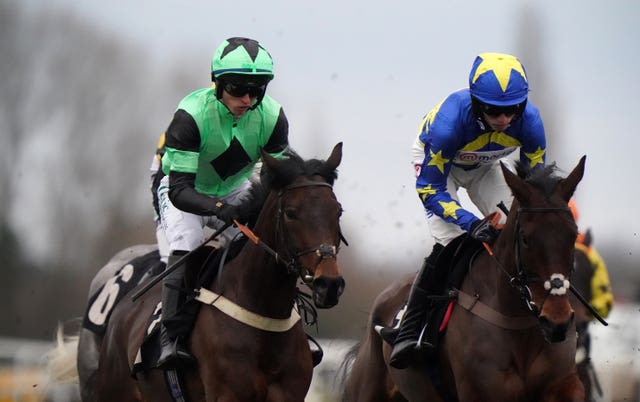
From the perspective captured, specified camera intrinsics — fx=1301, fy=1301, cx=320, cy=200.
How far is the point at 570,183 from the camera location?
7.09m

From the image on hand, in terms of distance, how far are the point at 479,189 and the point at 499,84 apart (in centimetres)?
120

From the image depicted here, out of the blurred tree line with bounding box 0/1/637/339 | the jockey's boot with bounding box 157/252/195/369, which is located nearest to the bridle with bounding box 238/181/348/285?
the jockey's boot with bounding box 157/252/195/369

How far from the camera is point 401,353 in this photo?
8.13 m

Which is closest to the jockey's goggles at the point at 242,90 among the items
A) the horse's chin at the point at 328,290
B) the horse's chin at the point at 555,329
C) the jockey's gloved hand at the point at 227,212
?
the jockey's gloved hand at the point at 227,212

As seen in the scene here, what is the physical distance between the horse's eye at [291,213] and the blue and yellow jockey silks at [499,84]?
151 centimetres

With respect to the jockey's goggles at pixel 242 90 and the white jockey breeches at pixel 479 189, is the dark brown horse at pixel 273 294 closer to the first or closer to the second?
the jockey's goggles at pixel 242 90

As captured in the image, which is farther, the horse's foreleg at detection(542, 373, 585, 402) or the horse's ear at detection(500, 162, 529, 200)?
the horse's foreleg at detection(542, 373, 585, 402)

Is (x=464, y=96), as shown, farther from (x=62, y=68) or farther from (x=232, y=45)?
(x=62, y=68)

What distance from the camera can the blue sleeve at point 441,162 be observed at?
26.2ft

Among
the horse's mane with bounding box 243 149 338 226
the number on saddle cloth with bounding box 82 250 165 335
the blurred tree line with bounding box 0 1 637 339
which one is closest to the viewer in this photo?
the horse's mane with bounding box 243 149 338 226

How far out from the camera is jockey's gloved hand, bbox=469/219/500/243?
7.64 meters

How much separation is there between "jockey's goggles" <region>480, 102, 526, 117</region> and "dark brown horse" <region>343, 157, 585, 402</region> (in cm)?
43

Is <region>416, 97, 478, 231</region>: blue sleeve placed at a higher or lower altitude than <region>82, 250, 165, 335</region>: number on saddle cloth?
higher

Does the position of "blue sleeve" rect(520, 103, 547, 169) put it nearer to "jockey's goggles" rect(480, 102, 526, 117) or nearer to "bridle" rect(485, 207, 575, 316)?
"jockey's goggles" rect(480, 102, 526, 117)
